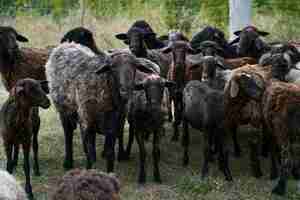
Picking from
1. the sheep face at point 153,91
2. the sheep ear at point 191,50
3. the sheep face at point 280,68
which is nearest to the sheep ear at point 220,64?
the sheep ear at point 191,50

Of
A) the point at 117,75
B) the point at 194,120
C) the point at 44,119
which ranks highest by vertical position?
the point at 117,75

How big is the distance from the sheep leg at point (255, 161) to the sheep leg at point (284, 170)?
0.76 meters

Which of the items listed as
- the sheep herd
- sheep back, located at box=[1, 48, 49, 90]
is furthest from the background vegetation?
sheep back, located at box=[1, 48, 49, 90]

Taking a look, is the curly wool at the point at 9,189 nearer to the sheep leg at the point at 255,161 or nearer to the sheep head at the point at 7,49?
the sheep leg at the point at 255,161

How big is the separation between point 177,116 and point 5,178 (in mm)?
5555

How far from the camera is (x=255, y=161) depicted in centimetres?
970

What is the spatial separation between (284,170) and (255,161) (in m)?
0.91

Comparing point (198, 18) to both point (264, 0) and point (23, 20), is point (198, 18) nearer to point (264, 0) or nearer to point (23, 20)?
point (264, 0)

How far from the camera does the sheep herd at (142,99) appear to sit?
343 inches

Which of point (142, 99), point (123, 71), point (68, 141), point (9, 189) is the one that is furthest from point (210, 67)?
point (9, 189)

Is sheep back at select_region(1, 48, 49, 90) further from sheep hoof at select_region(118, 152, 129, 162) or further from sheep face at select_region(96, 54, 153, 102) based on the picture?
sheep face at select_region(96, 54, 153, 102)

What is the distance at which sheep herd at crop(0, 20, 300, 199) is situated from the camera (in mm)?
8711

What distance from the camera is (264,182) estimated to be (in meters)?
9.44

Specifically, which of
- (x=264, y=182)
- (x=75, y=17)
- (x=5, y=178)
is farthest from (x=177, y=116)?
(x=75, y=17)
